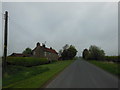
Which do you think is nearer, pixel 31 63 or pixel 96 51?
pixel 31 63

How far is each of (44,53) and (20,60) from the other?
3179cm

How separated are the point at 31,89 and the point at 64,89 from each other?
6.40 feet

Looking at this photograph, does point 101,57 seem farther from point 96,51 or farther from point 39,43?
point 39,43

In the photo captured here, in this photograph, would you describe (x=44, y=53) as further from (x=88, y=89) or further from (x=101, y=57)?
(x=88, y=89)

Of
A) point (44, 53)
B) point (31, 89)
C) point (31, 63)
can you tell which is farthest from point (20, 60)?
point (44, 53)

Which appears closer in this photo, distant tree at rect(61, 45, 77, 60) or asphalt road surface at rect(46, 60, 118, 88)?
asphalt road surface at rect(46, 60, 118, 88)

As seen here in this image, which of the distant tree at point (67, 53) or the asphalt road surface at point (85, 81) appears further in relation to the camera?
the distant tree at point (67, 53)

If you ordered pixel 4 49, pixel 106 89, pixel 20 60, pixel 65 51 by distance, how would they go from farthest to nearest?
pixel 65 51 → pixel 20 60 → pixel 4 49 → pixel 106 89

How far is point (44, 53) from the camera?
63156 mm

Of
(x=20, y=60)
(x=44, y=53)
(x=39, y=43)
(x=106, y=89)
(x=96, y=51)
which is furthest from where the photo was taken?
(x=96, y=51)

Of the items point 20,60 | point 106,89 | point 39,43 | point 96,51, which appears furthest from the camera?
point 96,51

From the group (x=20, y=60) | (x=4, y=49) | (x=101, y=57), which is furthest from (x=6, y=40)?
(x=101, y=57)

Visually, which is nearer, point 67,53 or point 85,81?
point 85,81

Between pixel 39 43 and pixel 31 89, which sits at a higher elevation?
pixel 39 43
